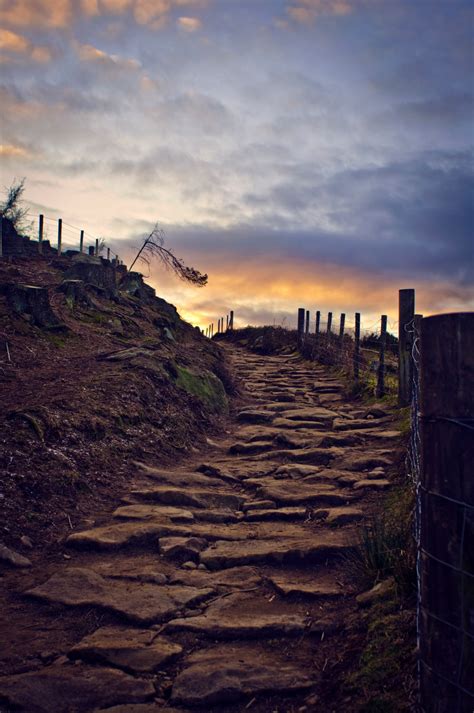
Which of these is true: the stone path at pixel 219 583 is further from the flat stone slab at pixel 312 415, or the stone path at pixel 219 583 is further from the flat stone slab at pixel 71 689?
the flat stone slab at pixel 312 415

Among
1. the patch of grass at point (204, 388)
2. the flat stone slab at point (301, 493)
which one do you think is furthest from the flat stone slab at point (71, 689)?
the patch of grass at point (204, 388)

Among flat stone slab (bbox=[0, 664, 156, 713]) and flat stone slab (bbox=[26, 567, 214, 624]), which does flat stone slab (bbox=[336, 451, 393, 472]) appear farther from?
flat stone slab (bbox=[0, 664, 156, 713])

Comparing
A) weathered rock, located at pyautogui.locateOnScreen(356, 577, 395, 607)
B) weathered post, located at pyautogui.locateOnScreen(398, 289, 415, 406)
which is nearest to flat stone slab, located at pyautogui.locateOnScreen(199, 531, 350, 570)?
weathered rock, located at pyautogui.locateOnScreen(356, 577, 395, 607)

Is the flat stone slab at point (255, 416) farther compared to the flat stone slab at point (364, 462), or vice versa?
the flat stone slab at point (255, 416)

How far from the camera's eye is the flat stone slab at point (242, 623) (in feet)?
11.9

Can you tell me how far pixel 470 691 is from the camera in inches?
92.1

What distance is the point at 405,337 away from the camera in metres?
8.84

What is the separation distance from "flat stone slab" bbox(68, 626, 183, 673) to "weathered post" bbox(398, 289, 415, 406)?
6.07 m

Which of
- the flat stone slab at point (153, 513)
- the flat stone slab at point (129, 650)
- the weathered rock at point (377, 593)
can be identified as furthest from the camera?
the flat stone slab at point (153, 513)

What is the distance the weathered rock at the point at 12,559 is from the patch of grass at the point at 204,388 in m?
4.96

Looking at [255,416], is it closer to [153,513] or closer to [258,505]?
[258,505]

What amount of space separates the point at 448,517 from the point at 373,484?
368 centimetres

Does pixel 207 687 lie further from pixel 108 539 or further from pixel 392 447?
pixel 392 447

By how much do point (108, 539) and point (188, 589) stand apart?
1.05 m
